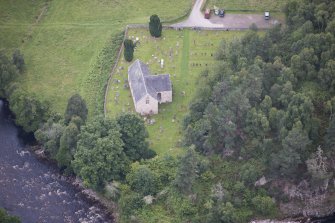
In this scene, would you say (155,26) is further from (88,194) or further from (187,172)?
(187,172)

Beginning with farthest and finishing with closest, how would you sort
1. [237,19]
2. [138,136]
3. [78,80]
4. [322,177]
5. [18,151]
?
[237,19] → [78,80] → [18,151] → [138,136] → [322,177]

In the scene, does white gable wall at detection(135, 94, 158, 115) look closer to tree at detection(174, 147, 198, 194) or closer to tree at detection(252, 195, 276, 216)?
tree at detection(174, 147, 198, 194)

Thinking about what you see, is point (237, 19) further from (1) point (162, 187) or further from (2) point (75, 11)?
(1) point (162, 187)

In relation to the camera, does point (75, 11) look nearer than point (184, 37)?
No

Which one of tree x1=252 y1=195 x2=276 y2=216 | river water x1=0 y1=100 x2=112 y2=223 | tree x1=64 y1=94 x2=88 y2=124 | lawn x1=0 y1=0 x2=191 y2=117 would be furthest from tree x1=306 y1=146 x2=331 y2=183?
lawn x1=0 y1=0 x2=191 y2=117

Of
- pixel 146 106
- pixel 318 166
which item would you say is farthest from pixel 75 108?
pixel 318 166

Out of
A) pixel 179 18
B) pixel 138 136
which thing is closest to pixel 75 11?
pixel 179 18
